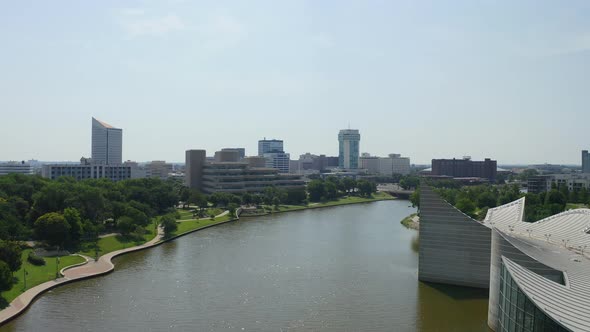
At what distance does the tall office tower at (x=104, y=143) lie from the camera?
428 feet

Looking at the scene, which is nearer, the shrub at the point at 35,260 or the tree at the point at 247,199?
the shrub at the point at 35,260

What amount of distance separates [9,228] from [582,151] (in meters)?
168

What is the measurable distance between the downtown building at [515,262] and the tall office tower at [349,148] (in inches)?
6257

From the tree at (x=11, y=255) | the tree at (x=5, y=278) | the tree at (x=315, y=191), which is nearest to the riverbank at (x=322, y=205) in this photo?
the tree at (x=315, y=191)

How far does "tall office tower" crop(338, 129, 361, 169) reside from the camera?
19338cm

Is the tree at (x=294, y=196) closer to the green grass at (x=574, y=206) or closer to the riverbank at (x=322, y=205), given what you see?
the riverbank at (x=322, y=205)

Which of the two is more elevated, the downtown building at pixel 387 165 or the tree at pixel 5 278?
the downtown building at pixel 387 165

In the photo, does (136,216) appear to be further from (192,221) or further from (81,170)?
(81,170)

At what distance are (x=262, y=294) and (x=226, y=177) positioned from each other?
54.5 m

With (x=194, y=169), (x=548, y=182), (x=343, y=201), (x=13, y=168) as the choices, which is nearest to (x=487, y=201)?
(x=343, y=201)

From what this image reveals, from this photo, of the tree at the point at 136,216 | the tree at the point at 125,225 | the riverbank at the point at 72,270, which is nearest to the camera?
the riverbank at the point at 72,270

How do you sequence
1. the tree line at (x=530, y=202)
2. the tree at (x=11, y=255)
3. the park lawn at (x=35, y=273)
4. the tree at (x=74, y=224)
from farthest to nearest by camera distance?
the tree line at (x=530, y=202)
the tree at (x=74, y=224)
the tree at (x=11, y=255)
the park lawn at (x=35, y=273)

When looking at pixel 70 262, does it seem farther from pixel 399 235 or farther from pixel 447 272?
pixel 399 235

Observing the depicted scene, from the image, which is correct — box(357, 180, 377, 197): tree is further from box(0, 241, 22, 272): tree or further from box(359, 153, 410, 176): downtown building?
box(359, 153, 410, 176): downtown building
